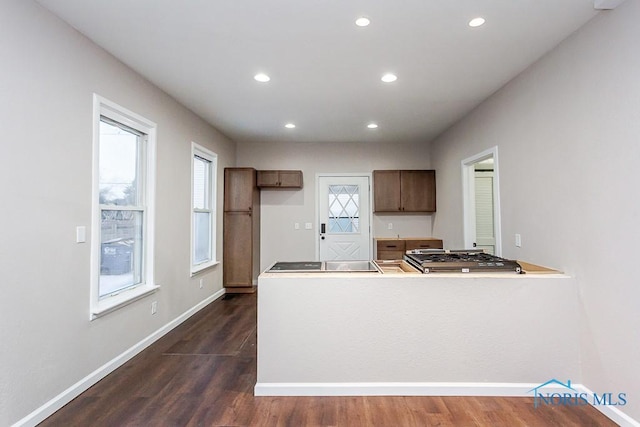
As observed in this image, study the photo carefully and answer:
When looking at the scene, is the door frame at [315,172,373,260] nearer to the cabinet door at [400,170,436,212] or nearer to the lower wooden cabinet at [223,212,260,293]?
the cabinet door at [400,170,436,212]

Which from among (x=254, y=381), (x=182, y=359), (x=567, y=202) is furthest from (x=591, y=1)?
(x=182, y=359)

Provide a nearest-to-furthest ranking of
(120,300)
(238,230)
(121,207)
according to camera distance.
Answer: (120,300), (121,207), (238,230)

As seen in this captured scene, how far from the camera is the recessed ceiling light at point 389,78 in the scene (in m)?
3.02

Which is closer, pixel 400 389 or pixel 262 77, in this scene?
pixel 400 389

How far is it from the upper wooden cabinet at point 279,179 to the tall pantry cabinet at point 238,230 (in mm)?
272

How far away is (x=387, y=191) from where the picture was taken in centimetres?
556

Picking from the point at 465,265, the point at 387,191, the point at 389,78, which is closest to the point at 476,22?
the point at 389,78

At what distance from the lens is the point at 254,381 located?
2.48m

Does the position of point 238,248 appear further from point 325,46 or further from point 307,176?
point 325,46

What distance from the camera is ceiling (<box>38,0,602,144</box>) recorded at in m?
→ 2.05

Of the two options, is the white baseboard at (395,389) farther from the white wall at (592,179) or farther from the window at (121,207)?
the window at (121,207)

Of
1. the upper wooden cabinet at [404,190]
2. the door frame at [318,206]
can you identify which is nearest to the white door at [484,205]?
the upper wooden cabinet at [404,190]

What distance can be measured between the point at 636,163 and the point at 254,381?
9.56ft

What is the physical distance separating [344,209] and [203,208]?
244cm
